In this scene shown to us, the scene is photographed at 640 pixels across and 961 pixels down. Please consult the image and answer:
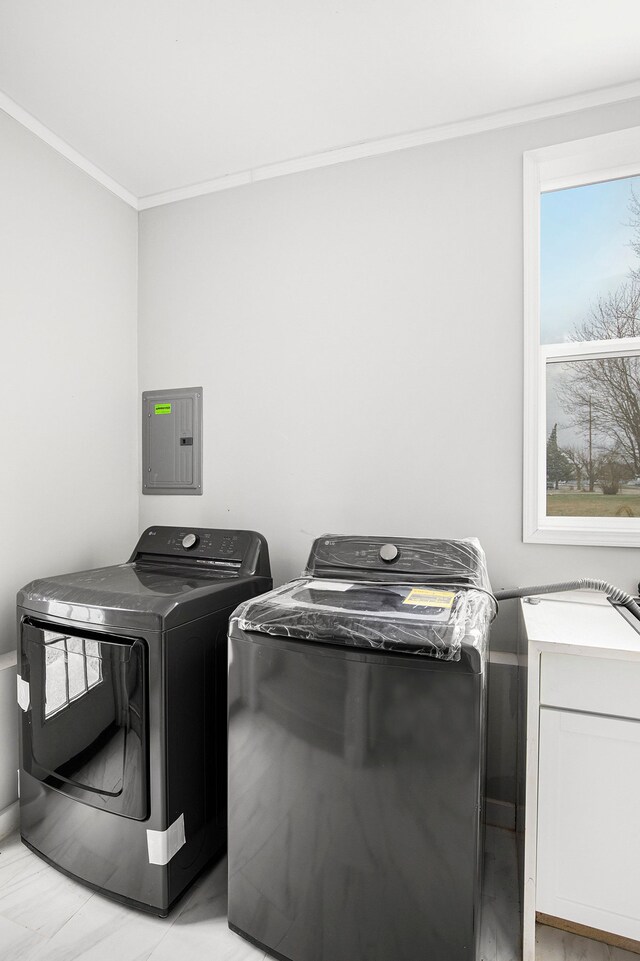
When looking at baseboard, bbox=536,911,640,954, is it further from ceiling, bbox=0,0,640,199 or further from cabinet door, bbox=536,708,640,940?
ceiling, bbox=0,0,640,199

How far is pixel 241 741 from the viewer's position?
126 centimetres

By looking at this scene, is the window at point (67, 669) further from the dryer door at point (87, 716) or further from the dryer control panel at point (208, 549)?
the dryer control panel at point (208, 549)

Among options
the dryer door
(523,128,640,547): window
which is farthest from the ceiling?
the dryer door

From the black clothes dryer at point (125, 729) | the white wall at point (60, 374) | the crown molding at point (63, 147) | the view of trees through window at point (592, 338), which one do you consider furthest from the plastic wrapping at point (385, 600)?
the crown molding at point (63, 147)

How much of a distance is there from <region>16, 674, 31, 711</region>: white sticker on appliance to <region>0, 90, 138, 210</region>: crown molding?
76.6 inches

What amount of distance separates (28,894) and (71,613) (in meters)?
0.81

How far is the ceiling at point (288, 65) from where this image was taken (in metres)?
1.44

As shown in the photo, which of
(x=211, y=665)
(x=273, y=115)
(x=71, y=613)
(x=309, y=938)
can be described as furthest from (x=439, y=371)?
(x=309, y=938)

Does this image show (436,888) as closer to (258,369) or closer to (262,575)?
(262,575)

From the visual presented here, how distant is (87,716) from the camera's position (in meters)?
1.43

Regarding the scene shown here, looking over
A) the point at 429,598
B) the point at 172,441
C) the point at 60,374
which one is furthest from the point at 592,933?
the point at 60,374

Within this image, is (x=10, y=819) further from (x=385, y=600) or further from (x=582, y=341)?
(x=582, y=341)

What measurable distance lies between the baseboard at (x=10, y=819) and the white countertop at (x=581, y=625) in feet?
5.80

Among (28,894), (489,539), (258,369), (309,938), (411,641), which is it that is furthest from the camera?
(258,369)
